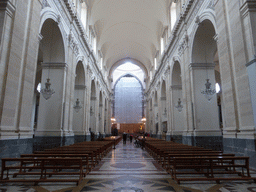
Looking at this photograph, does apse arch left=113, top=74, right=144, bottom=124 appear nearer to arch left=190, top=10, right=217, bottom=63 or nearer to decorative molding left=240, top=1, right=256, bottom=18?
arch left=190, top=10, right=217, bottom=63

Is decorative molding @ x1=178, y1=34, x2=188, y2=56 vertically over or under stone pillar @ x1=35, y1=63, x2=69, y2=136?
over

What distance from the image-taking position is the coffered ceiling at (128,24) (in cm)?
1767

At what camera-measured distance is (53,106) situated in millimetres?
10836

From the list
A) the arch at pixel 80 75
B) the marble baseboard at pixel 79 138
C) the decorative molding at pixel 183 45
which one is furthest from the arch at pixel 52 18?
the decorative molding at pixel 183 45

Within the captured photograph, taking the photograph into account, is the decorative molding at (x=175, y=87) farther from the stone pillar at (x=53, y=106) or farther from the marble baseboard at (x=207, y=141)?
the stone pillar at (x=53, y=106)

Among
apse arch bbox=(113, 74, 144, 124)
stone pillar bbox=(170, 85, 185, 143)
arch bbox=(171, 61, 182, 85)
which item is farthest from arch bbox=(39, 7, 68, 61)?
apse arch bbox=(113, 74, 144, 124)

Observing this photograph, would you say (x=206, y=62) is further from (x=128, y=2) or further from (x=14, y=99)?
(x=128, y=2)

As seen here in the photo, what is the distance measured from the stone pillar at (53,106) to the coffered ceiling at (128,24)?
310 inches

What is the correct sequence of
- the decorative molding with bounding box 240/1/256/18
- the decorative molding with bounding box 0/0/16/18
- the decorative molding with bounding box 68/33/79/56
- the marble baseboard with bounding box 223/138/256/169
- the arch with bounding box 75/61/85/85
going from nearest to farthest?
the marble baseboard with bounding box 223/138/256/169 → the decorative molding with bounding box 0/0/16/18 → the decorative molding with bounding box 240/1/256/18 → the decorative molding with bounding box 68/33/79/56 → the arch with bounding box 75/61/85/85

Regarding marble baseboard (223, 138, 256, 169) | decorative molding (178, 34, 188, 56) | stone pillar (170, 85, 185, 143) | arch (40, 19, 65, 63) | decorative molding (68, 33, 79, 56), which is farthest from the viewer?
stone pillar (170, 85, 185, 143)

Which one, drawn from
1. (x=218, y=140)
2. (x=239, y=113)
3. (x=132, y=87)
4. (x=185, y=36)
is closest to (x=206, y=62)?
(x=185, y=36)

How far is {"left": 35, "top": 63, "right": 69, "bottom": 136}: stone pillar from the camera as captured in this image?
10445 mm

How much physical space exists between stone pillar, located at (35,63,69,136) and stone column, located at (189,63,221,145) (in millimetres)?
7376

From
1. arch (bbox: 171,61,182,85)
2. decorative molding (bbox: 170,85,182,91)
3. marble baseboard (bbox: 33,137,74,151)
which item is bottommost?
marble baseboard (bbox: 33,137,74,151)
